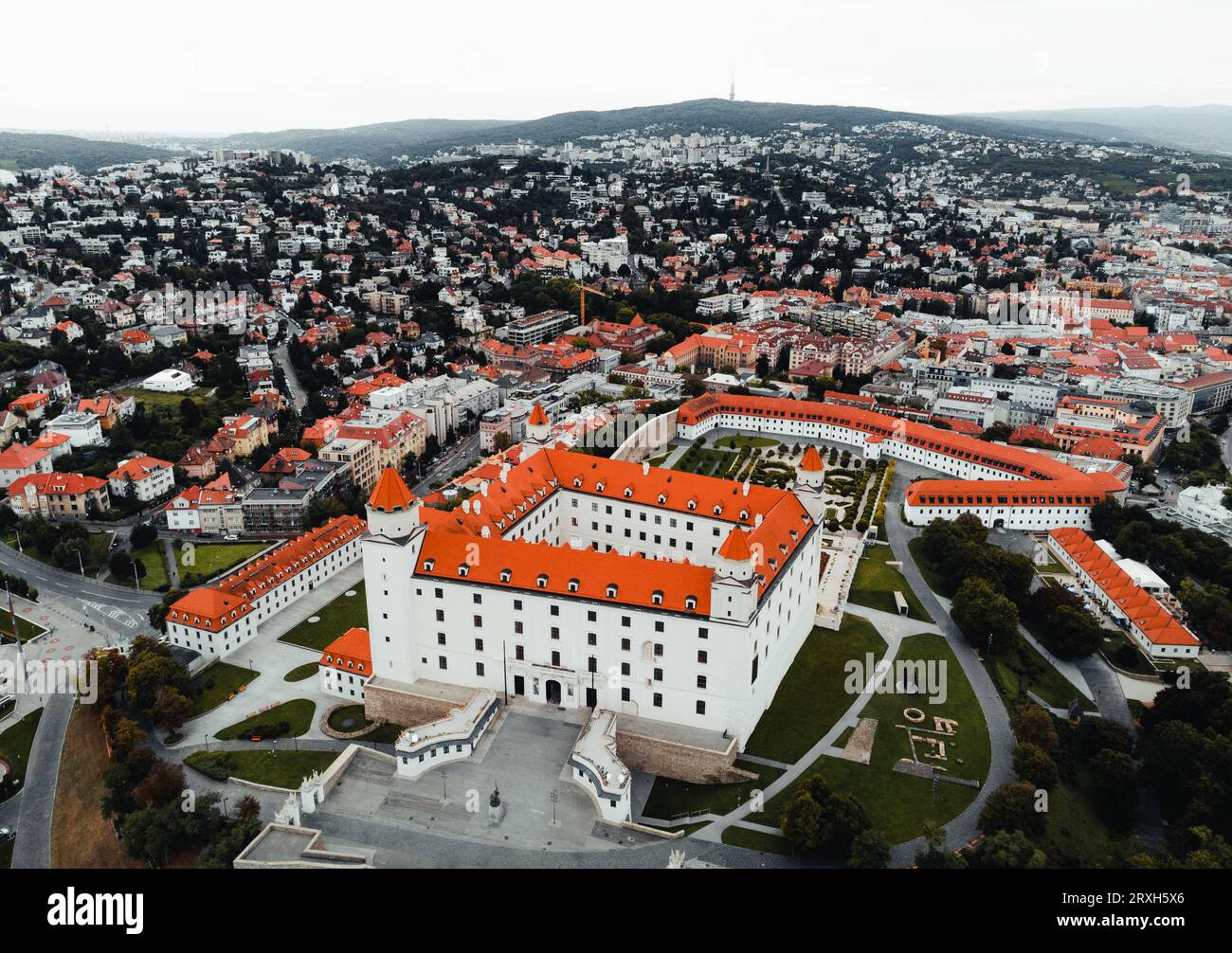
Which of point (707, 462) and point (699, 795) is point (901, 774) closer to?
point (699, 795)

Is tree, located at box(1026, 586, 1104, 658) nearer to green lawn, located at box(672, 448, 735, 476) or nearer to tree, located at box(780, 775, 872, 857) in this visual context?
tree, located at box(780, 775, 872, 857)

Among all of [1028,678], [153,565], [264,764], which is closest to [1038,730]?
[1028,678]

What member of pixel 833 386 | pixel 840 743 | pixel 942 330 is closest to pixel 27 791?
pixel 840 743

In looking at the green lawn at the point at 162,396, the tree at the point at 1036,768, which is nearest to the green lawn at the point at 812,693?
the tree at the point at 1036,768

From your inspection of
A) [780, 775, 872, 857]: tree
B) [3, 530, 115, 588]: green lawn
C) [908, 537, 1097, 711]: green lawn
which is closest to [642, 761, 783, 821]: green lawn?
[780, 775, 872, 857]: tree

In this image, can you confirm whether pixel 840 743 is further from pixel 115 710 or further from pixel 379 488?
pixel 115 710
